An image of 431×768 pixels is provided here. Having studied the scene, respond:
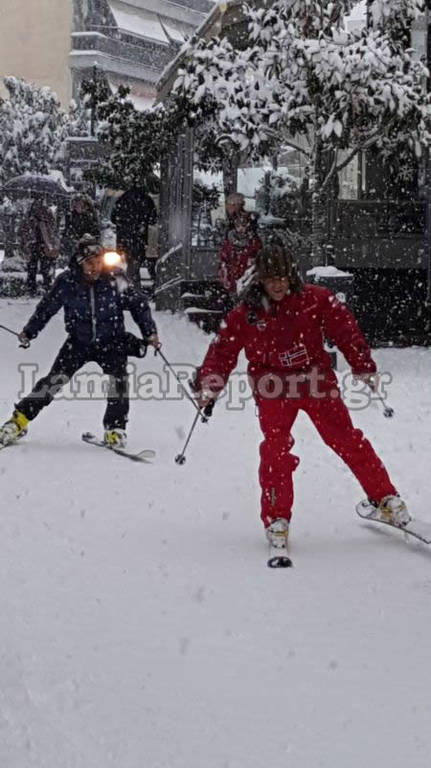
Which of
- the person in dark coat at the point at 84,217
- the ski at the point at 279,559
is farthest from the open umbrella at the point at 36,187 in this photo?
the ski at the point at 279,559

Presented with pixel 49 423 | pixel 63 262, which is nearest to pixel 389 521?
pixel 49 423

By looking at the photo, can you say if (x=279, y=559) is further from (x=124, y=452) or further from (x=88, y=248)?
(x=88, y=248)

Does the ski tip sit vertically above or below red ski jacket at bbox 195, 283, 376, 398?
below

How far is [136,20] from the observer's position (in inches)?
2810

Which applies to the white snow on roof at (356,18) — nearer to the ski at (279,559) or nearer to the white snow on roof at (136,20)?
the ski at (279,559)

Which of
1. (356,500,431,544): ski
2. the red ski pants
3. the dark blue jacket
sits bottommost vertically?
(356,500,431,544): ski

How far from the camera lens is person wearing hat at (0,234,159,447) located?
27.7 feet

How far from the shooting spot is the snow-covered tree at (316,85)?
1296 centimetres

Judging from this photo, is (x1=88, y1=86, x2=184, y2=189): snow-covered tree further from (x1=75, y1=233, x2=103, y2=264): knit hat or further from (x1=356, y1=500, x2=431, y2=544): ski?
(x1=356, y1=500, x2=431, y2=544): ski

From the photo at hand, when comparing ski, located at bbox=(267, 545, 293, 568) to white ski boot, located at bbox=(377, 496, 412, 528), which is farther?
white ski boot, located at bbox=(377, 496, 412, 528)

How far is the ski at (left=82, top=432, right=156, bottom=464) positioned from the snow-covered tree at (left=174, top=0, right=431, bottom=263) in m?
5.85

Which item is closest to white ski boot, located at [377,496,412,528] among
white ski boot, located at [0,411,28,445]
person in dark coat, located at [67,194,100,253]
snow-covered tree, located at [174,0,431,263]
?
white ski boot, located at [0,411,28,445]

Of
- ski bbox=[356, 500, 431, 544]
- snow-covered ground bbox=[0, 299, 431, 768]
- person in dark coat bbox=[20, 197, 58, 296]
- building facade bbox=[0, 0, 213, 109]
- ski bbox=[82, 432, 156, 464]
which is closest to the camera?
snow-covered ground bbox=[0, 299, 431, 768]

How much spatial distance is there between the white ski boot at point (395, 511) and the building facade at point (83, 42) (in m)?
64.1
